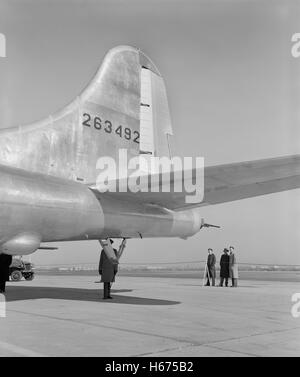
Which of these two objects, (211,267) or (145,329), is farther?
(211,267)

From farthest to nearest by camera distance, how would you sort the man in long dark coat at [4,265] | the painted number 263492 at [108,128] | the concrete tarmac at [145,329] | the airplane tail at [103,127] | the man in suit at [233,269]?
the man in suit at [233,269]
the man in long dark coat at [4,265]
the painted number 263492 at [108,128]
the airplane tail at [103,127]
the concrete tarmac at [145,329]

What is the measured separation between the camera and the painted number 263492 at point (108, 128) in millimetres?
13011

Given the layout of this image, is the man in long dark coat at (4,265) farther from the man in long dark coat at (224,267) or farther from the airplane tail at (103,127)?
the man in long dark coat at (224,267)

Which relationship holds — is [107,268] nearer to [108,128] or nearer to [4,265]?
[4,265]

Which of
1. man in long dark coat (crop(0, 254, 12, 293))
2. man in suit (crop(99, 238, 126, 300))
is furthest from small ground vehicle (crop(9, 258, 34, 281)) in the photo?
man in suit (crop(99, 238, 126, 300))

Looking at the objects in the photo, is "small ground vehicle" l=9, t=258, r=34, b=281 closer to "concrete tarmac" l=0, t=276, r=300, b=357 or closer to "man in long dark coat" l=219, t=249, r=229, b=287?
"man in long dark coat" l=219, t=249, r=229, b=287

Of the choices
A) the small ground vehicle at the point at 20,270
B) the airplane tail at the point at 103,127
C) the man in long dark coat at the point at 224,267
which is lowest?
the small ground vehicle at the point at 20,270

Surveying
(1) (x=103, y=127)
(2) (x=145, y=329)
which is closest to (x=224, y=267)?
(1) (x=103, y=127)

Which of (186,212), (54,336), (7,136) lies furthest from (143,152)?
(54,336)

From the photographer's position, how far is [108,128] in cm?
1351

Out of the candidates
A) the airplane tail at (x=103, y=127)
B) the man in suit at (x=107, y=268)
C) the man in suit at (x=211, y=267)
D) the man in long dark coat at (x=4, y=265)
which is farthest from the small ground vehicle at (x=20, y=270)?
the airplane tail at (x=103, y=127)

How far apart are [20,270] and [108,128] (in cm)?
1773
